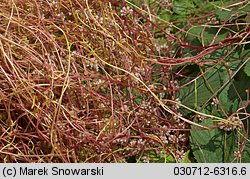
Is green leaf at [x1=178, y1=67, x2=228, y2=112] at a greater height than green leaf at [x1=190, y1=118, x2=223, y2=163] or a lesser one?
greater

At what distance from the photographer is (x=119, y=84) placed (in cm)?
167

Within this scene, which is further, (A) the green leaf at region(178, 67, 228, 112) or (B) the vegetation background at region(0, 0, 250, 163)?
(A) the green leaf at region(178, 67, 228, 112)

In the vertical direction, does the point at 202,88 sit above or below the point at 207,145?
above

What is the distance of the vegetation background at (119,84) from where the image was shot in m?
1.55

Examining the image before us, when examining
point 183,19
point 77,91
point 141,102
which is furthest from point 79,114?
point 183,19

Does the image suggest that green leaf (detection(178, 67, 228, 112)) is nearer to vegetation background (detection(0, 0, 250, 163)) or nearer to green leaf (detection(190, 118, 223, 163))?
vegetation background (detection(0, 0, 250, 163))

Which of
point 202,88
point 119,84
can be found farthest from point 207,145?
point 119,84

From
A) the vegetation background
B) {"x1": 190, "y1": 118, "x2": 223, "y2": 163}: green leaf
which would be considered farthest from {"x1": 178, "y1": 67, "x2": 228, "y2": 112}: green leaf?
{"x1": 190, "y1": 118, "x2": 223, "y2": 163}: green leaf

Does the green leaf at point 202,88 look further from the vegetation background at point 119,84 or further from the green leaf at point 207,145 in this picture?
the green leaf at point 207,145

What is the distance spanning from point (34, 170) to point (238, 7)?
894 millimetres

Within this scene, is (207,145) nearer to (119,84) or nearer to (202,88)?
(202,88)

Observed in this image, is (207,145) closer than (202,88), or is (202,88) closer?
(207,145)

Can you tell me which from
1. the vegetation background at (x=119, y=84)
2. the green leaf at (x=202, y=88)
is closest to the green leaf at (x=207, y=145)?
the vegetation background at (x=119, y=84)

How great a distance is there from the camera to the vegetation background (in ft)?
5.10
